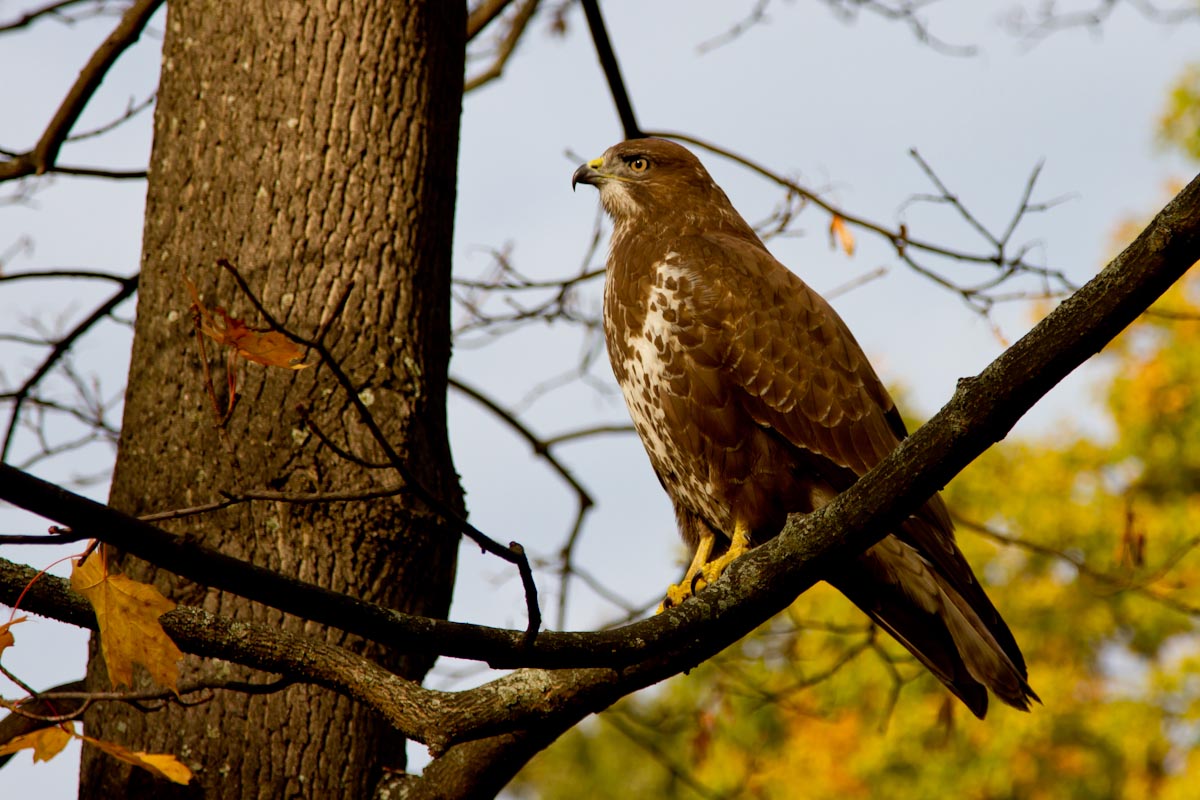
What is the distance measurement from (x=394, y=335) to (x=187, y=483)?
0.65 m

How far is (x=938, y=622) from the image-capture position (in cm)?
386

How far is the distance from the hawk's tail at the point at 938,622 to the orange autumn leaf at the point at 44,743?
7.08 ft

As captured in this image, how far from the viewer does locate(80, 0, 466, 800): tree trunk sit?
2.99 m

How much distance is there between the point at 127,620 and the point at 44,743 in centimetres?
44

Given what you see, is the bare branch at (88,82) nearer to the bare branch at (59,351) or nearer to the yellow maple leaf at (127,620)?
the bare branch at (59,351)

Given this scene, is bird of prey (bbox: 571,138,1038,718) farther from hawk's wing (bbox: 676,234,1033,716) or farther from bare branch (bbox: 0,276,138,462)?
bare branch (bbox: 0,276,138,462)

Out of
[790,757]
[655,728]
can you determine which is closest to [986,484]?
[790,757]

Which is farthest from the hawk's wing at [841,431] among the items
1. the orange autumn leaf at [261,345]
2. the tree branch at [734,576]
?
the orange autumn leaf at [261,345]

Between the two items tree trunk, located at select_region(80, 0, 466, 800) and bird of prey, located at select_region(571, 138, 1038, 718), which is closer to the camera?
tree trunk, located at select_region(80, 0, 466, 800)

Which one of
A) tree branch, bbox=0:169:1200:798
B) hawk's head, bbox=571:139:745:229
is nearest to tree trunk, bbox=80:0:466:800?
tree branch, bbox=0:169:1200:798

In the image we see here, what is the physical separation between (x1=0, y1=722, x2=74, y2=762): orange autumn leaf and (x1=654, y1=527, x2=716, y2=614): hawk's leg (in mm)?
1962

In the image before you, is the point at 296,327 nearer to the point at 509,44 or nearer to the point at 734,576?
the point at 734,576

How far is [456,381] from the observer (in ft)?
16.7

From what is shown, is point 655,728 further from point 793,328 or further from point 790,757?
point 790,757
